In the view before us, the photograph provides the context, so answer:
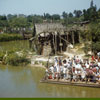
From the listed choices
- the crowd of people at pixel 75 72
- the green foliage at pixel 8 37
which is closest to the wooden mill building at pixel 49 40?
the crowd of people at pixel 75 72

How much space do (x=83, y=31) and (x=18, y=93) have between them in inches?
542

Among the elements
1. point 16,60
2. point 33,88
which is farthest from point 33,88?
point 16,60

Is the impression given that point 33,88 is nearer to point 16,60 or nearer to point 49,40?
point 16,60

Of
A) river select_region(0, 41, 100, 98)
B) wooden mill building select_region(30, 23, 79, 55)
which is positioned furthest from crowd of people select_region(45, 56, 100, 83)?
wooden mill building select_region(30, 23, 79, 55)

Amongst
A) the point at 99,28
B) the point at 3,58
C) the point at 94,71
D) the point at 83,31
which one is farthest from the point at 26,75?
the point at 83,31

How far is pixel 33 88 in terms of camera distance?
1139 centimetres

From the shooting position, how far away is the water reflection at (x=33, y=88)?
34.1 feet

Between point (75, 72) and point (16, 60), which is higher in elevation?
point (16, 60)

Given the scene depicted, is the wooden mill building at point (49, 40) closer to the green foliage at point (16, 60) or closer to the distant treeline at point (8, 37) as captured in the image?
the green foliage at point (16, 60)

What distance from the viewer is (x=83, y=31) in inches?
868

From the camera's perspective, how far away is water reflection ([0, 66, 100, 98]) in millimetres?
10398

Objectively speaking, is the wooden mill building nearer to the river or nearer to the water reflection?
the river

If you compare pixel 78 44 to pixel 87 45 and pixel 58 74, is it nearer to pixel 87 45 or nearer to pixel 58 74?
pixel 87 45

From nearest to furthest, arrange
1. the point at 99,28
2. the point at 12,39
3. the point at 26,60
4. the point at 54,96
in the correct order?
the point at 54,96, the point at 26,60, the point at 99,28, the point at 12,39
